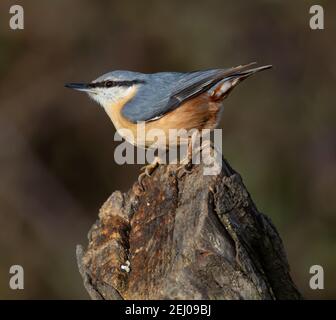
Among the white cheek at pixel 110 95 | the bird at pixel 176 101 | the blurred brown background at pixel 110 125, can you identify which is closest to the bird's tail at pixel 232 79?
the bird at pixel 176 101

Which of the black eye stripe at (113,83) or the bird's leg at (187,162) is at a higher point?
the black eye stripe at (113,83)

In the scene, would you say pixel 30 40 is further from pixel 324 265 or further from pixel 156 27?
pixel 324 265

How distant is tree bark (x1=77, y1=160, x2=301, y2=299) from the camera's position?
2.98 m

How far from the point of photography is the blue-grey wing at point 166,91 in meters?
4.38

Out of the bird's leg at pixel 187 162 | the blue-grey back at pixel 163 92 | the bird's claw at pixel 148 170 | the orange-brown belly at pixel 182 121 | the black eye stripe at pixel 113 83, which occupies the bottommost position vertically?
the bird's claw at pixel 148 170

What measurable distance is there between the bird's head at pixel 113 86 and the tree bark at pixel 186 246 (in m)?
1.19

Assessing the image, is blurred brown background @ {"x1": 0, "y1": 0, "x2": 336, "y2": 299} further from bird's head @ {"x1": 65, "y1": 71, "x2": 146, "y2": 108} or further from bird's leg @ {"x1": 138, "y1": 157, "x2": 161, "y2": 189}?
bird's leg @ {"x1": 138, "y1": 157, "x2": 161, "y2": 189}

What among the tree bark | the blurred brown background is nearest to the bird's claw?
the tree bark

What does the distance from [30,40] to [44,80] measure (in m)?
0.43

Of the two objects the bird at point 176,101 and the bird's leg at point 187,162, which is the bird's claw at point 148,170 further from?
the bird's leg at point 187,162

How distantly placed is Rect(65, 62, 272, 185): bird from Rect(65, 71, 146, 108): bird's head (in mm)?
15

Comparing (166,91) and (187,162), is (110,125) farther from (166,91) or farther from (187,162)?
(187,162)

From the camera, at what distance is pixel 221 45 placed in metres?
7.23
